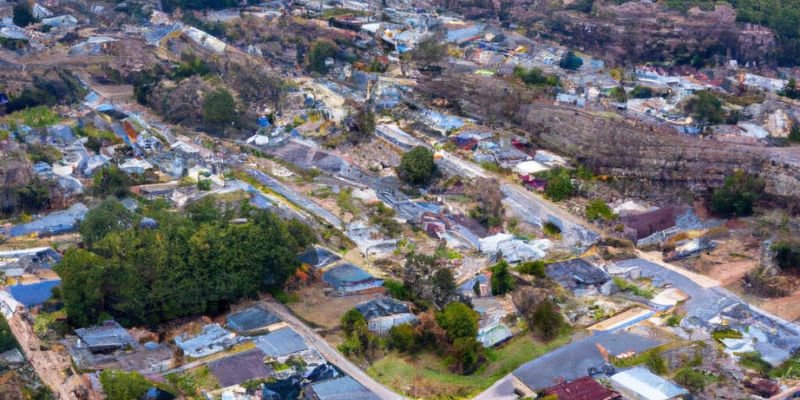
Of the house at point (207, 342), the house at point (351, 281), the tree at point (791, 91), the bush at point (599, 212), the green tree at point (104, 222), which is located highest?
the green tree at point (104, 222)

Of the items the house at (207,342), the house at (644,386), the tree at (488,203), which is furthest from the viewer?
the tree at (488,203)

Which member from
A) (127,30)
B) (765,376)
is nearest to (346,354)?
(765,376)

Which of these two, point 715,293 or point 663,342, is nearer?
point 663,342

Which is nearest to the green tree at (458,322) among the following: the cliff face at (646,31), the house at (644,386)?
the house at (644,386)

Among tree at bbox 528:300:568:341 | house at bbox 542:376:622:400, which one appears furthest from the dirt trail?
tree at bbox 528:300:568:341

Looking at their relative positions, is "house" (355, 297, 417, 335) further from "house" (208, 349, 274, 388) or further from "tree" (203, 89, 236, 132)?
"tree" (203, 89, 236, 132)

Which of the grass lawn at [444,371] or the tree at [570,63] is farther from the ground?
the tree at [570,63]

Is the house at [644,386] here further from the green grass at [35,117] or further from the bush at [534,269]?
the green grass at [35,117]

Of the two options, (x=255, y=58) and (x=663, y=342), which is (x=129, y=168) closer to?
(x=255, y=58)
